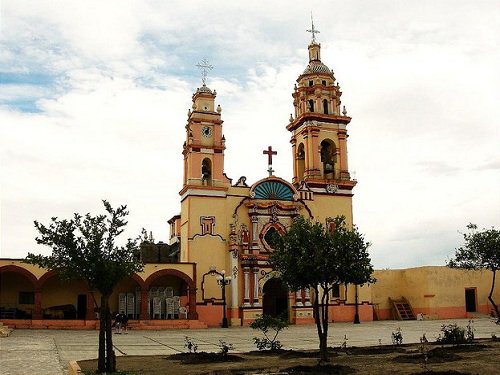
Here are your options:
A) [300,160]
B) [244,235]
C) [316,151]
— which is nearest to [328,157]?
[316,151]

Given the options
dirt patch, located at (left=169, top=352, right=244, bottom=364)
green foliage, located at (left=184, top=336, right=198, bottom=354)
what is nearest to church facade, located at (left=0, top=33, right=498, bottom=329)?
green foliage, located at (left=184, top=336, right=198, bottom=354)

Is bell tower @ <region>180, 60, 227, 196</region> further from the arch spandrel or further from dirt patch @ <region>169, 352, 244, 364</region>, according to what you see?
dirt patch @ <region>169, 352, 244, 364</region>

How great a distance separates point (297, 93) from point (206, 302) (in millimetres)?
18706

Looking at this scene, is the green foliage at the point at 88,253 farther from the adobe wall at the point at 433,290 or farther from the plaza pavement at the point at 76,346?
the adobe wall at the point at 433,290

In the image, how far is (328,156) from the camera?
4912cm

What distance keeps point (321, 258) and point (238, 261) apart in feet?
85.6

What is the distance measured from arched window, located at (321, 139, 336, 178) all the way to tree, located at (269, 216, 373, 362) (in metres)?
30.0

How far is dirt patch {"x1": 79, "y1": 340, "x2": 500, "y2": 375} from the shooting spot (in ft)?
47.0

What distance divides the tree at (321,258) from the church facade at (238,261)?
21226mm

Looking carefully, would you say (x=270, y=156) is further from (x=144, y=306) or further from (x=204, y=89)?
(x=144, y=306)

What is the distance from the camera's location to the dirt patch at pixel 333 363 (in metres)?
14.3

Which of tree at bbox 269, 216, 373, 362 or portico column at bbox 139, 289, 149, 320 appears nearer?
tree at bbox 269, 216, 373, 362

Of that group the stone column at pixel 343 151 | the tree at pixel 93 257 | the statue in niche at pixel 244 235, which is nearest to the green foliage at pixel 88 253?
the tree at pixel 93 257

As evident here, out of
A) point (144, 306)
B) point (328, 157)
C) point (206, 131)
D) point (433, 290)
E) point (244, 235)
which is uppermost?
point (206, 131)
